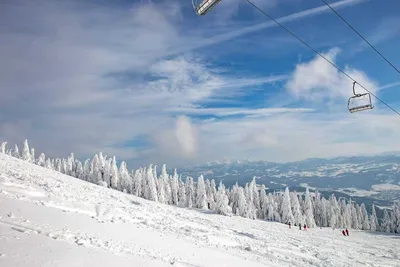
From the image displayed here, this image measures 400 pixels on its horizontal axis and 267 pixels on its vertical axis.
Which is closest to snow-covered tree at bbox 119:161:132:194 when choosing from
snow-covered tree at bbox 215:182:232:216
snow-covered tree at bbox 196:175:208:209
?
snow-covered tree at bbox 196:175:208:209

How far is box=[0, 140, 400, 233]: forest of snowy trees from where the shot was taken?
285 ft

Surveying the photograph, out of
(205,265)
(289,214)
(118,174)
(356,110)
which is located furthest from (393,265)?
(118,174)

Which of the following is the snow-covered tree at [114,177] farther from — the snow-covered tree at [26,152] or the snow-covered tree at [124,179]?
the snow-covered tree at [26,152]

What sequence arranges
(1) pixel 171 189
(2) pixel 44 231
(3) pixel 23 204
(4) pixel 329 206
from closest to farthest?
(2) pixel 44 231, (3) pixel 23 204, (4) pixel 329 206, (1) pixel 171 189

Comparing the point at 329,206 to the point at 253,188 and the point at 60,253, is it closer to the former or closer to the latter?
the point at 253,188

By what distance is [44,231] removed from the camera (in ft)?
53.4

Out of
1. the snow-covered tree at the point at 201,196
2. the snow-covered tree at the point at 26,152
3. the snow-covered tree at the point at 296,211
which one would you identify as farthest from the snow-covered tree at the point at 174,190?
the snow-covered tree at the point at 26,152

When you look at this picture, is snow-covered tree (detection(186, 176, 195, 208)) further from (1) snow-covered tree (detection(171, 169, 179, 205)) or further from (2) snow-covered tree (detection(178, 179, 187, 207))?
(1) snow-covered tree (detection(171, 169, 179, 205))

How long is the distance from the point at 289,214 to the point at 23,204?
72.5 m

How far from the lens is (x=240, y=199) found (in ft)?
291

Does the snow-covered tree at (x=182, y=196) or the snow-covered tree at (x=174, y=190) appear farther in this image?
the snow-covered tree at (x=174, y=190)

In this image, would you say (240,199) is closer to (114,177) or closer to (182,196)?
(182,196)

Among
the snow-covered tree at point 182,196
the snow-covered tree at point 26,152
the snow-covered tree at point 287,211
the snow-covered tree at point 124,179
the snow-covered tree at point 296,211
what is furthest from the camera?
the snow-covered tree at point 26,152

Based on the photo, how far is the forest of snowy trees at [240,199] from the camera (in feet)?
285
